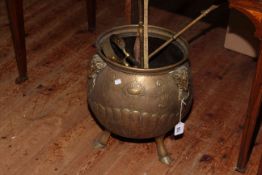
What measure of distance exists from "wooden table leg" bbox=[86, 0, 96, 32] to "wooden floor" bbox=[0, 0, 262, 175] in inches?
1.4

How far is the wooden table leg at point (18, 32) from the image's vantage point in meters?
1.65

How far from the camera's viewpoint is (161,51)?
5.03 ft

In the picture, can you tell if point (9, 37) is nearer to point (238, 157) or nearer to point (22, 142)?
point (22, 142)

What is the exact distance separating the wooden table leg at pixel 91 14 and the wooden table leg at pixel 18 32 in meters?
0.45

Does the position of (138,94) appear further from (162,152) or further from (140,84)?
(162,152)

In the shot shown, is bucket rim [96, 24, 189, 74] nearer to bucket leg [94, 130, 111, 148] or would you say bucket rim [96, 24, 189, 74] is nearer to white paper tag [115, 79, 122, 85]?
white paper tag [115, 79, 122, 85]

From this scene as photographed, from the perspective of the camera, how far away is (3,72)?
1891 mm

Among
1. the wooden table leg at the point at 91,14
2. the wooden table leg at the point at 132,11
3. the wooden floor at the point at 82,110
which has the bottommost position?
the wooden floor at the point at 82,110

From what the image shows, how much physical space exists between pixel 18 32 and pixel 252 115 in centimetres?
89

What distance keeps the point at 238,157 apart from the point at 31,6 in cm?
139

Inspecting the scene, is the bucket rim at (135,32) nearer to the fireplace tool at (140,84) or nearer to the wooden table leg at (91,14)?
the fireplace tool at (140,84)

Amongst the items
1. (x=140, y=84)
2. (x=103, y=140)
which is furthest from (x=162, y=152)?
(x=140, y=84)

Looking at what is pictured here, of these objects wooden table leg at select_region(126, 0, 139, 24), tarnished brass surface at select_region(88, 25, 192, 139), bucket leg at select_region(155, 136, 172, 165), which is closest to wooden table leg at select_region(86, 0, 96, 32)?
wooden table leg at select_region(126, 0, 139, 24)

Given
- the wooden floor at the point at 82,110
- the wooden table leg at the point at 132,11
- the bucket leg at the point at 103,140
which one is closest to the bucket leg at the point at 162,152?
the wooden floor at the point at 82,110
